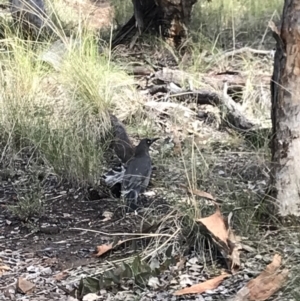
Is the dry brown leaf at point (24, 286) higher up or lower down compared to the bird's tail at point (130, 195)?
lower down

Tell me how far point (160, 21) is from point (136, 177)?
386cm

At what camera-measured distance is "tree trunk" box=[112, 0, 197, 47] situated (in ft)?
23.7

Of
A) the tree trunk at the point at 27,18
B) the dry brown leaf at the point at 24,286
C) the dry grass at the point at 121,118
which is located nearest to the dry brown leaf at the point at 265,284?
the dry grass at the point at 121,118

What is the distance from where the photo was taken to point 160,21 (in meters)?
7.44

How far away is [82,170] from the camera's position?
425cm

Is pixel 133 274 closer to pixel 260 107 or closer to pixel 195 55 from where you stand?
pixel 260 107

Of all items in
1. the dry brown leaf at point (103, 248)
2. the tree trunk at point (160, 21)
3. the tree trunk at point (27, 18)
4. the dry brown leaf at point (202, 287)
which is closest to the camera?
the dry brown leaf at point (202, 287)

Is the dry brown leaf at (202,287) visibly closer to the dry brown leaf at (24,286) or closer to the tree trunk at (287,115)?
the tree trunk at (287,115)

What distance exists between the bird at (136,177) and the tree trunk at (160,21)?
11.2 ft

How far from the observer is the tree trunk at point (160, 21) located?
7.23 metres

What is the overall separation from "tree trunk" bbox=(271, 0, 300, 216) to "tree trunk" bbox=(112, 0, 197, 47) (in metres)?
4.14

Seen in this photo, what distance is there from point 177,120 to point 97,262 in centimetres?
228

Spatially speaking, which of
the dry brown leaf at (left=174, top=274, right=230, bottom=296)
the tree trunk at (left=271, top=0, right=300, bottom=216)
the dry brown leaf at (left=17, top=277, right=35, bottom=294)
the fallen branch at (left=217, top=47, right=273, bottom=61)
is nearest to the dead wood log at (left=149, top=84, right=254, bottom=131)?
the fallen branch at (left=217, top=47, right=273, bottom=61)

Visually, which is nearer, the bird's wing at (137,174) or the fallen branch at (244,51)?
the bird's wing at (137,174)
